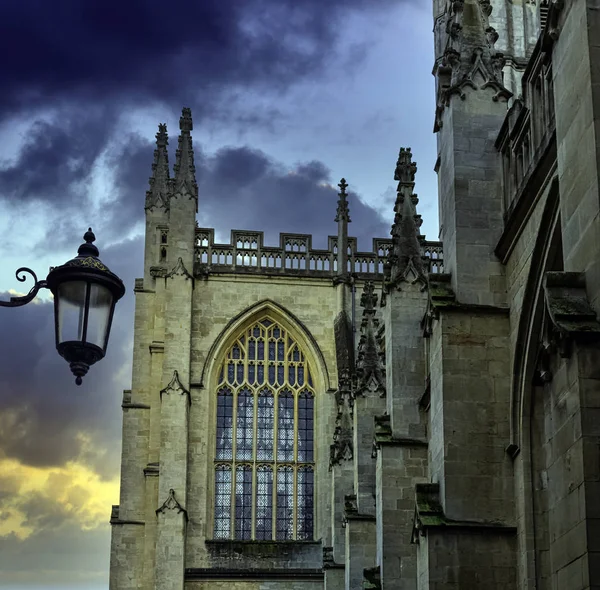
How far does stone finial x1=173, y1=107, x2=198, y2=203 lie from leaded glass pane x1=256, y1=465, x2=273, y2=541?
908cm

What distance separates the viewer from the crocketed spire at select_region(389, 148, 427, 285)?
22.3 metres

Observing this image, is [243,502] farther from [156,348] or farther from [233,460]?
[156,348]

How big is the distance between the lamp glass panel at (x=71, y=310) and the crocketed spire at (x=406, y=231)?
1297 centimetres

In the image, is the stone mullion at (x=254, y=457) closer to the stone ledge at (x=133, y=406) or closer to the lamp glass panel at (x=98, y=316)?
the stone ledge at (x=133, y=406)

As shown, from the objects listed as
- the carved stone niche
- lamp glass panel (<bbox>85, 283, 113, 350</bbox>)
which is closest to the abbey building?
the carved stone niche

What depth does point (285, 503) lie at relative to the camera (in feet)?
127

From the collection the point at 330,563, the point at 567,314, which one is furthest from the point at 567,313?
the point at 330,563

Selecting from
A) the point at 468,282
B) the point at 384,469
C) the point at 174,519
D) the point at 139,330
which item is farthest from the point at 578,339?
the point at 139,330

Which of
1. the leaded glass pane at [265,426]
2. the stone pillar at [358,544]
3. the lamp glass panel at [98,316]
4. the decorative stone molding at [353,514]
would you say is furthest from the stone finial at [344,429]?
the lamp glass panel at [98,316]

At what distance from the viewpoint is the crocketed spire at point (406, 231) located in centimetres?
2227

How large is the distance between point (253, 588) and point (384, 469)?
16.4 m

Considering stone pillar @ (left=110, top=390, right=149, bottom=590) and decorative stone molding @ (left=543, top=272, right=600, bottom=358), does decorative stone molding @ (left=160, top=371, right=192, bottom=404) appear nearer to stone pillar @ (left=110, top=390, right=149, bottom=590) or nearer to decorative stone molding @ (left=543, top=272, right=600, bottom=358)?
stone pillar @ (left=110, top=390, right=149, bottom=590)

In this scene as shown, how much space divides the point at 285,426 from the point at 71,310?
30.3 meters

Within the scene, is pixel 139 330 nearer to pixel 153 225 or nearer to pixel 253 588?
pixel 153 225
